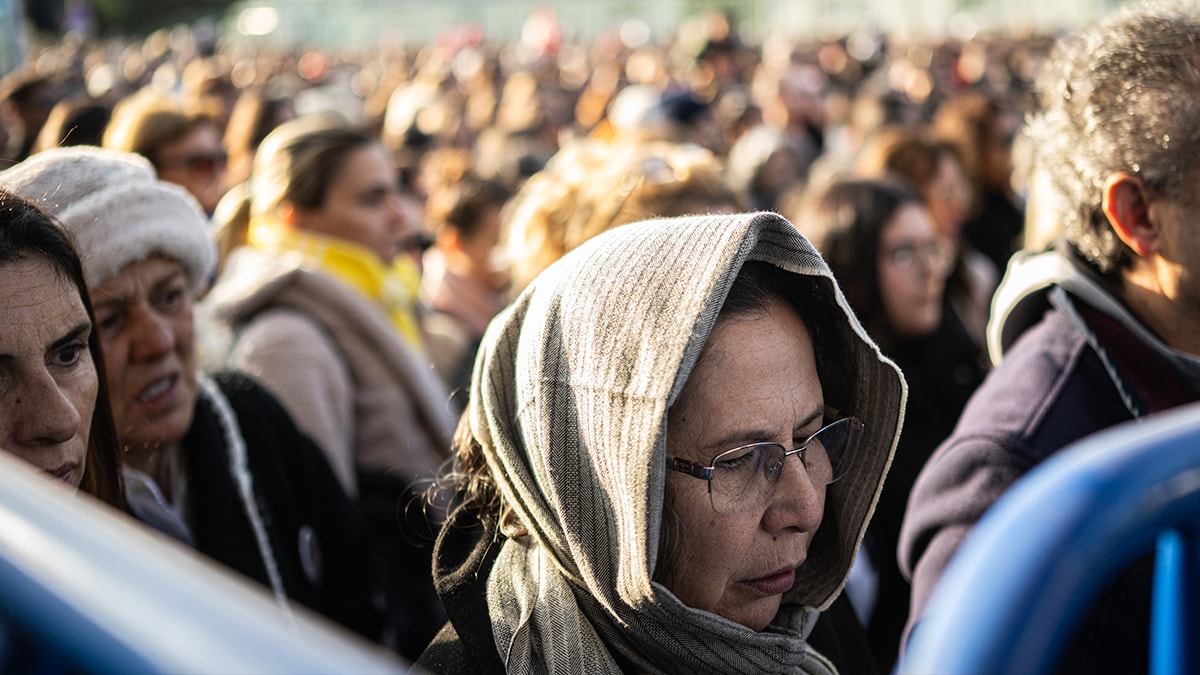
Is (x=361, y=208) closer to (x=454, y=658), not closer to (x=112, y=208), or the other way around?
(x=112, y=208)

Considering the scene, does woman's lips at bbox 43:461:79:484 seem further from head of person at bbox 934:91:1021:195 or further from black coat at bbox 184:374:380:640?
head of person at bbox 934:91:1021:195

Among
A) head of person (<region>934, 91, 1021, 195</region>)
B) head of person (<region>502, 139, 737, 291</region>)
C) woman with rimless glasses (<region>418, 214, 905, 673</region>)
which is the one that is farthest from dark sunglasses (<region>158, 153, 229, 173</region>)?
head of person (<region>934, 91, 1021, 195</region>)

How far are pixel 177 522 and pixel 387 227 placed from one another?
1.97 metres

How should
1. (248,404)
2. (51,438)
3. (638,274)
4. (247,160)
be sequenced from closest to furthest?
(638,274) < (51,438) < (248,404) < (247,160)

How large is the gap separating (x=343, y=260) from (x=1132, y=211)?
2.61 metres

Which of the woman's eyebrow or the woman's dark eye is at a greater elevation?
the woman's eyebrow

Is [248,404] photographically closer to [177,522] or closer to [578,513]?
[177,522]

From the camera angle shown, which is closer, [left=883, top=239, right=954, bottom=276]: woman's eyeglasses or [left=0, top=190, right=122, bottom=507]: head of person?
[left=0, top=190, right=122, bottom=507]: head of person

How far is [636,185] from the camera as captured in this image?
10.1 ft

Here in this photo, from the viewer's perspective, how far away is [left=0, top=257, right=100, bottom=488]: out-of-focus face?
1.60 metres

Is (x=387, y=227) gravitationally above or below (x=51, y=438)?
below

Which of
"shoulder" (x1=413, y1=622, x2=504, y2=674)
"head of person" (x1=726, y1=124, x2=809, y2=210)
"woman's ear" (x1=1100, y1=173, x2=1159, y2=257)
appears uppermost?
"woman's ear" (x1=1100, y1=173, x2=1159, y2=257)

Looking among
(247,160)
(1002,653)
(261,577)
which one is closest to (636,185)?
(261,577)

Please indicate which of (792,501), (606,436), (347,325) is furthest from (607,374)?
(347,325)
